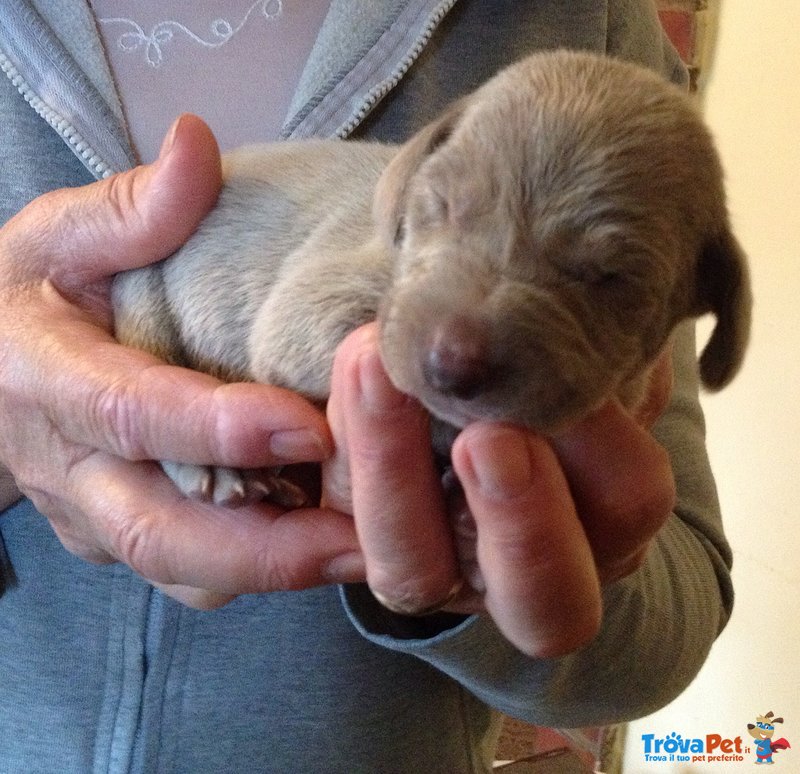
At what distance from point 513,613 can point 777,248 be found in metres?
2.48

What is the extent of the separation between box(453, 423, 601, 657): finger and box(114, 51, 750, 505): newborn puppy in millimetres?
73

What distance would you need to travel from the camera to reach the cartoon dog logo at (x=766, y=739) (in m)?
2.94

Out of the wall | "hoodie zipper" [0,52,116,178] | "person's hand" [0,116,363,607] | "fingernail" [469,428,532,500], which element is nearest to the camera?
"fingernail" [469,428,532,500]

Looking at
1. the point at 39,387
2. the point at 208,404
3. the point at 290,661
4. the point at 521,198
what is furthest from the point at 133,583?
the point at 521,198

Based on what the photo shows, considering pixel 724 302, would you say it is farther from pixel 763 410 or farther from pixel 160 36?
pixel 763 410

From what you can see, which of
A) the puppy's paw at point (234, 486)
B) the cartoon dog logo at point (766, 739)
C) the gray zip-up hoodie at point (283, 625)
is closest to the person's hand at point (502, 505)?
the puppy's paw at point (234, 486)

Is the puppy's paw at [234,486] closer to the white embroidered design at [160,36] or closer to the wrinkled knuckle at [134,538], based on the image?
the wrinkled knuckle at [134,538]

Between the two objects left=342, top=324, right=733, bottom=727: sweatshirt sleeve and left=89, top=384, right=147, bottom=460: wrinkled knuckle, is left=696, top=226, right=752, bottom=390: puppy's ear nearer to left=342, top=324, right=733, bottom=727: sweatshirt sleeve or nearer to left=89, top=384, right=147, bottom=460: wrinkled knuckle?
left=342, top=324, right=733, bottom=727: sweatshirt sleeve

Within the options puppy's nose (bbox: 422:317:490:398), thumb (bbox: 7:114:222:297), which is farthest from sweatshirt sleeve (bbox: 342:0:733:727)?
thumb (bbox: 7:114:222:297)

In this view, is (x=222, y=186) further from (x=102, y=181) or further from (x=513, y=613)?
(x=513, y=613)

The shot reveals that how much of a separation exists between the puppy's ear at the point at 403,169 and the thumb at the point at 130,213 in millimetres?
343

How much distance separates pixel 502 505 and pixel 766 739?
2793 millimetres

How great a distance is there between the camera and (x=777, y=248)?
2.91 metres

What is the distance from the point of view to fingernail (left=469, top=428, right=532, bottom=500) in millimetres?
860
